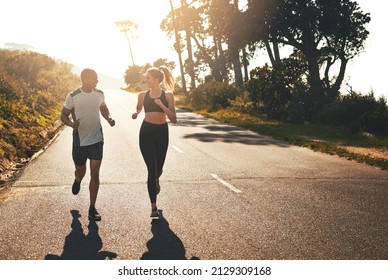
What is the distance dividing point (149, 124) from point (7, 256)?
2.49m

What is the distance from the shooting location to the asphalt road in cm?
476

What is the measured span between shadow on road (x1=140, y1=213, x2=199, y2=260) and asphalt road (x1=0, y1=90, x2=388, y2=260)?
12 mm

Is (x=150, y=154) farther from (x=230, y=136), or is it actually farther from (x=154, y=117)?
(x=230, y=136)

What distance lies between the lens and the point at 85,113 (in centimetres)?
590

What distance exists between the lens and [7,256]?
454 cm

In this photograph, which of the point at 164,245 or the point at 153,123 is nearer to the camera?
the point at 164,245

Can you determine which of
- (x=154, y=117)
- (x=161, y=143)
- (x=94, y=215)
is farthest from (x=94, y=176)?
(x=154, y=117)

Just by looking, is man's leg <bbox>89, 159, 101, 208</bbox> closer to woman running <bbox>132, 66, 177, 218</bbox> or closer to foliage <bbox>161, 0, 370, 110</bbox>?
woman running <bbox>132, 66, 177, 218</bbox>

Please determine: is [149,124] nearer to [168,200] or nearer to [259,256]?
[168,200]

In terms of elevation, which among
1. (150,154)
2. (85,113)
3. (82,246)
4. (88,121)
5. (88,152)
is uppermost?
(85,113)

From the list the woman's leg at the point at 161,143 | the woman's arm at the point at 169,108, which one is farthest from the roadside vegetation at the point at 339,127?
the woman's arm at the point at 169,108

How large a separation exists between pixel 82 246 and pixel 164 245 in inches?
38.2

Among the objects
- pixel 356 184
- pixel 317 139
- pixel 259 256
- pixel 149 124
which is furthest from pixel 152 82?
pixel 317 139

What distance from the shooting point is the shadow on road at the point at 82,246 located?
4.54 meters
